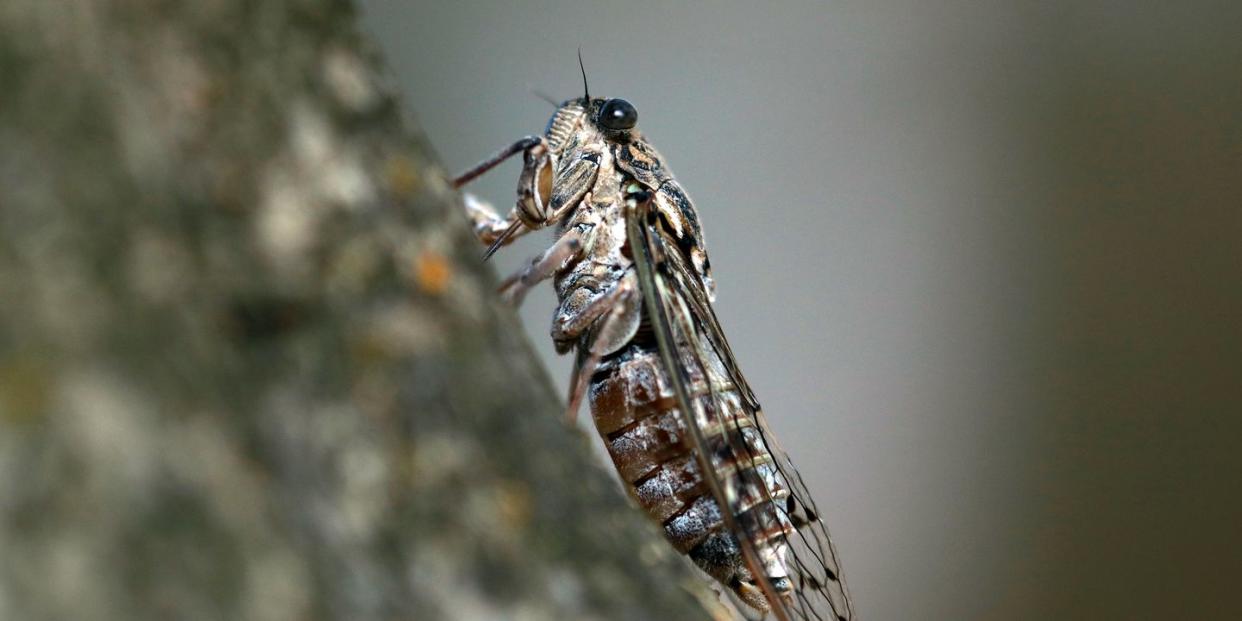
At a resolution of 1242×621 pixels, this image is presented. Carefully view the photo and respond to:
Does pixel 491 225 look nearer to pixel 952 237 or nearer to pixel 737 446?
pixel 737 446

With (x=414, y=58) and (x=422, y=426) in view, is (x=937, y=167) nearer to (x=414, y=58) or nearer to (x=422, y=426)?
(x=414, y=58)

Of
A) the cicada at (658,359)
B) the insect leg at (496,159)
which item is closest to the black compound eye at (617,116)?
the cicada at (658,359)

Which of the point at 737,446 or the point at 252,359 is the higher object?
the point at 737,446

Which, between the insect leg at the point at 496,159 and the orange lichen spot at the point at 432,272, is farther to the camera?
the insect leg at the point at 496,159

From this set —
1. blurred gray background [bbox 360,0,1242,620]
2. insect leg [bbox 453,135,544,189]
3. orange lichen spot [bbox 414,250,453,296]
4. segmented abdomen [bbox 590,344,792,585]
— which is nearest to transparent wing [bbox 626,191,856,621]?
→ segmented abdomen [bbox 590,344,792,585]

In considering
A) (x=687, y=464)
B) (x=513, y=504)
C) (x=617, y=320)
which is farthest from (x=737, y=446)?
(x=513, y=504)

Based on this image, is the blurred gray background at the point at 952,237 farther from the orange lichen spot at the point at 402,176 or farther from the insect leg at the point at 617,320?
the orange lichen spot at the point at 402,176

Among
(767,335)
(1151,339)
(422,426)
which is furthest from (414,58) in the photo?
(422,426)
